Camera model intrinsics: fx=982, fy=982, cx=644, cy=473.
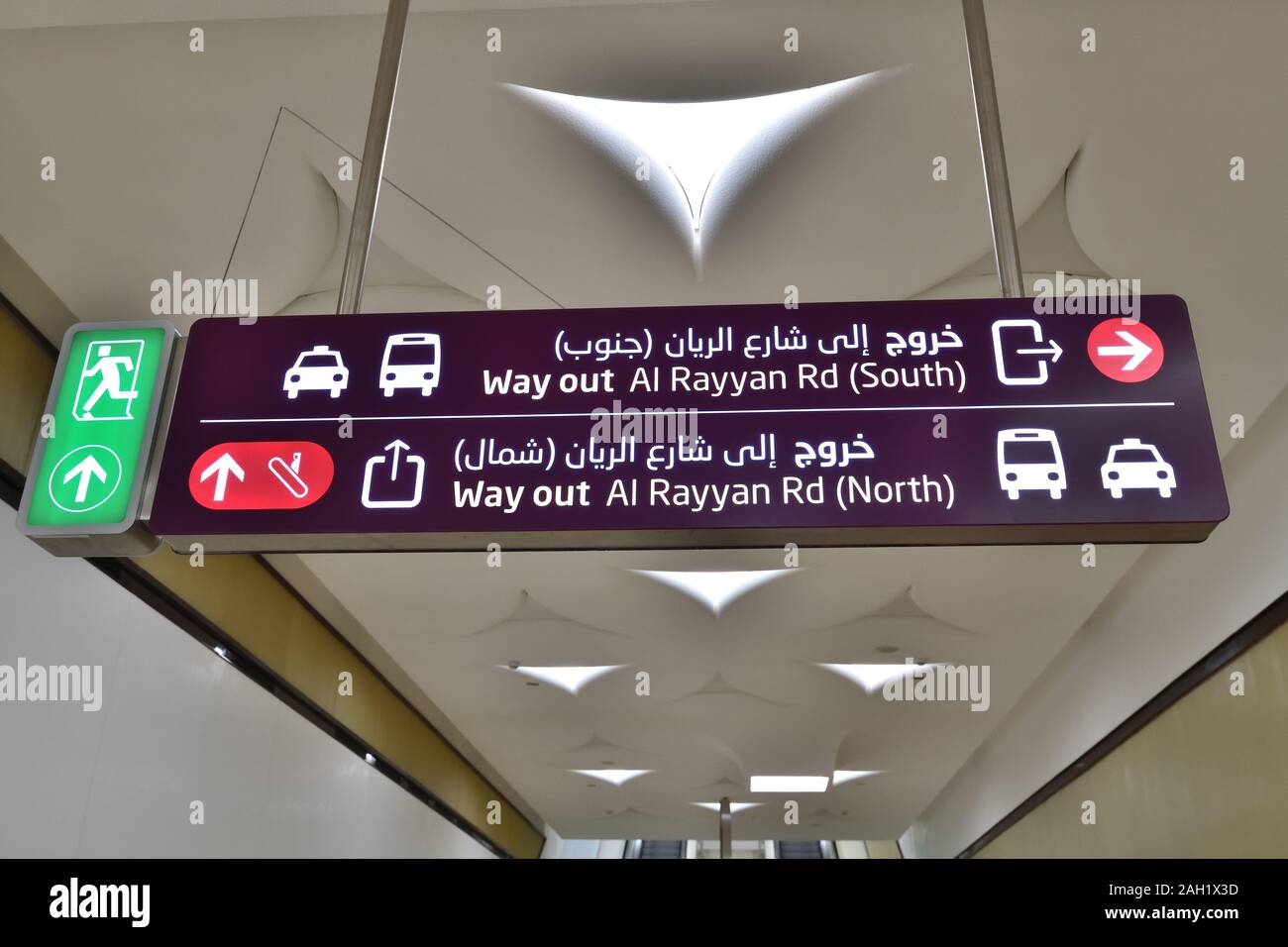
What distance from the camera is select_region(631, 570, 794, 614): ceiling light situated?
23.8 feet

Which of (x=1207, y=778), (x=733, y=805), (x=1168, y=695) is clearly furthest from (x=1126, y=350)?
(x=733, y=805)

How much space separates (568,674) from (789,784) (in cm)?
469

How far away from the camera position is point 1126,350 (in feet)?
7.56

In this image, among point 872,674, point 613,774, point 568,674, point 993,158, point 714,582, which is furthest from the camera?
point 613,774

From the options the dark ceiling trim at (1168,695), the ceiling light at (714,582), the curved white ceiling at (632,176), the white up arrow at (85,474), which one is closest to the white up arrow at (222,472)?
the white up arrow at (85,474)

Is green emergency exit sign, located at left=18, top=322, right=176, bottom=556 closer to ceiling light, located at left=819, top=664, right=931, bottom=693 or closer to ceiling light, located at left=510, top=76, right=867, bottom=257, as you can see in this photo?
ceiling light, located at left=510, top=76, right=867, bottom=257

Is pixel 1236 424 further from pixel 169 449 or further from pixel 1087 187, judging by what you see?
pixel 169 449

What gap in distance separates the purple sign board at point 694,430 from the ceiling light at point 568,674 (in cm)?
674

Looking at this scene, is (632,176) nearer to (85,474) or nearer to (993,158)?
(993,158)

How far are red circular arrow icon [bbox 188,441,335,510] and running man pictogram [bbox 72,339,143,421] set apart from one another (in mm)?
351
